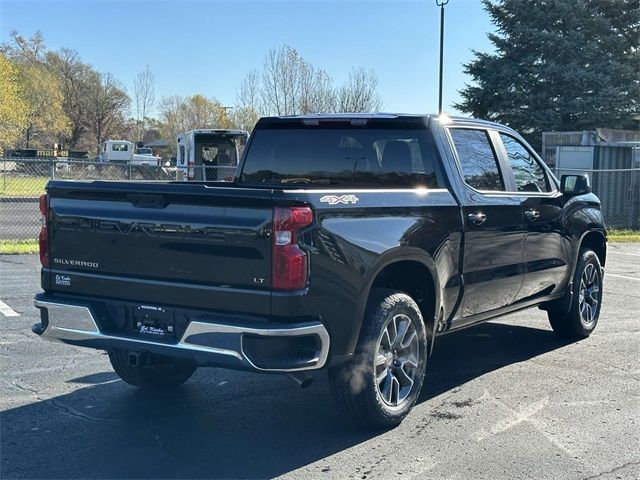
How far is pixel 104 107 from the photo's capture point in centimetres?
6644

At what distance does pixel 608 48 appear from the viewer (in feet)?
105

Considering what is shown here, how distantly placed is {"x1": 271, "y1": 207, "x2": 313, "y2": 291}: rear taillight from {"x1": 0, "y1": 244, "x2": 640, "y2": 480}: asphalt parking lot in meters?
1.06

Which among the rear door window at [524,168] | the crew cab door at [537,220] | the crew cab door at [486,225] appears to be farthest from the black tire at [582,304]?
the crew cab door at [486,225]

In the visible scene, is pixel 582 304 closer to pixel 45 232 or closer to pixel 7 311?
pixel 45 232

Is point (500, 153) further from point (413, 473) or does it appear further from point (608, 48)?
point (608, 48)

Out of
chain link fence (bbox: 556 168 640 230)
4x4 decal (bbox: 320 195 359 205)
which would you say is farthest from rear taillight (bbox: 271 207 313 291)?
chain link fence (bbox: 556 168 640 230)

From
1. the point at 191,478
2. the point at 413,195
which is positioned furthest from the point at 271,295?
the point at 413,195

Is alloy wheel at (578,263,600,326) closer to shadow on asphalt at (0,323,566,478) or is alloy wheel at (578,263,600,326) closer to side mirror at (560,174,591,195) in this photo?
side mirror at (560,174,591,195)

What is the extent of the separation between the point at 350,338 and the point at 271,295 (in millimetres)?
641

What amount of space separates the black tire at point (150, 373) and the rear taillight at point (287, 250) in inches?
67.6

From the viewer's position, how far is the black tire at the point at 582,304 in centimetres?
718

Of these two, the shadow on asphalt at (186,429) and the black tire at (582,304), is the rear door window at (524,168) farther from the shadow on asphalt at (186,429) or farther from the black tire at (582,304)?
Answer: the shadow on asphalt at (186,429)

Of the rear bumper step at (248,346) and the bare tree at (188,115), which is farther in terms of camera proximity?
the bare tree at (188,115)

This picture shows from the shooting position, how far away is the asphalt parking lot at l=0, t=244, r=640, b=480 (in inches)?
163
